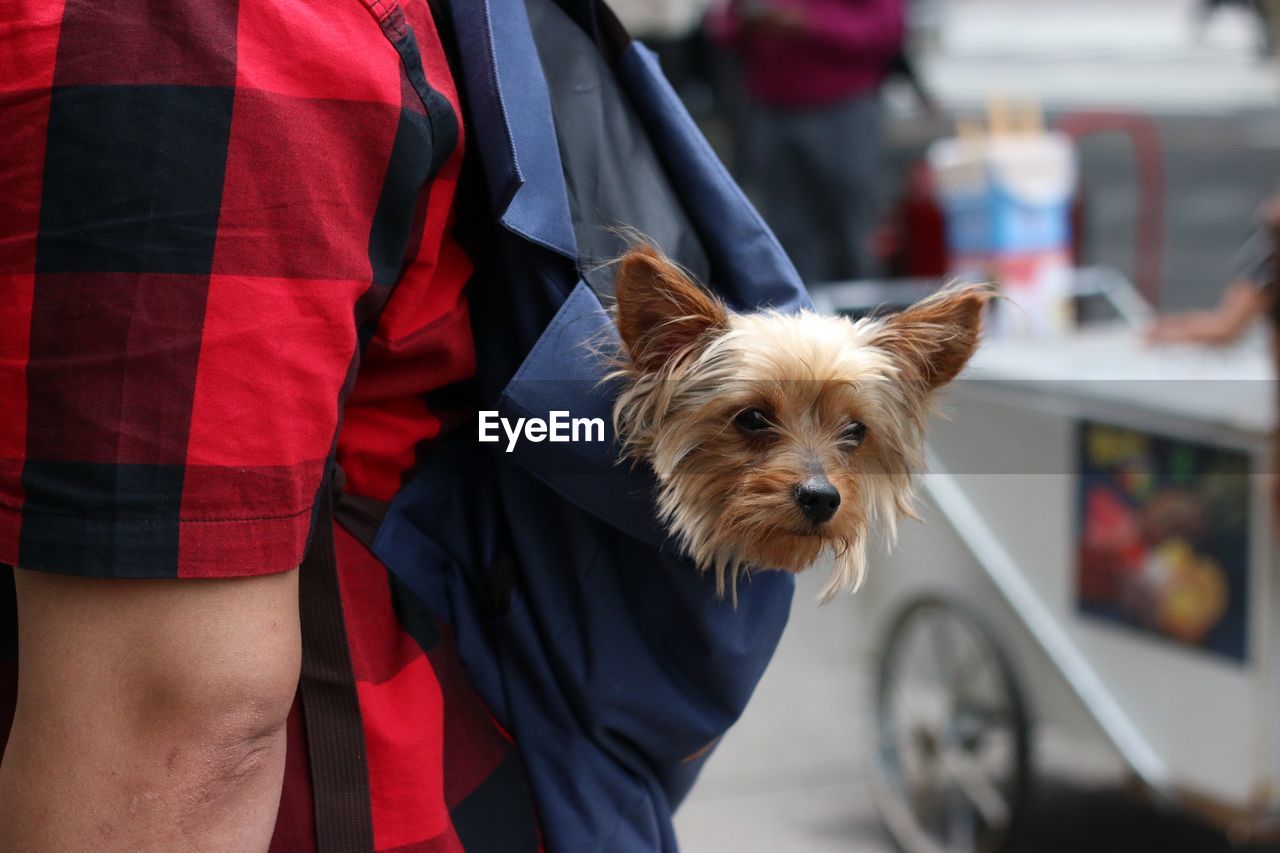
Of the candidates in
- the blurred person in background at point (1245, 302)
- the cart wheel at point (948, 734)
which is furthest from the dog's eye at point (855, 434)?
the cart wheel at point (948, 734)

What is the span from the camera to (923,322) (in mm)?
1135

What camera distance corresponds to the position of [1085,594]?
338 cm

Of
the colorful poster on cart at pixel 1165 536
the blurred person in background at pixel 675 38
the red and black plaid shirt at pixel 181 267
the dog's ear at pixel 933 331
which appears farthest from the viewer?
the blurred person in background at pixel 675 38

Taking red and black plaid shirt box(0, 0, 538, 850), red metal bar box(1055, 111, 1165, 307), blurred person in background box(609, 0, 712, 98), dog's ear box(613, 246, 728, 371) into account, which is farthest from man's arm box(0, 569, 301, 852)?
red metal bar box(1055, 111, 1165, 307)

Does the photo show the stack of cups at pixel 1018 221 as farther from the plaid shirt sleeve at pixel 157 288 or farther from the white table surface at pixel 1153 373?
the plaid shirt sleeve at pixel 157 288

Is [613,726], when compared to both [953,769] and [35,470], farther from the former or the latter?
[953,769]

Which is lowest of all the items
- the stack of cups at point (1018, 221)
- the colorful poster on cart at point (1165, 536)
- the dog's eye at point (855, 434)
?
the colorful poster on cart at point (1165, 536)

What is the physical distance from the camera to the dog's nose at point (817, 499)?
1.08 meters

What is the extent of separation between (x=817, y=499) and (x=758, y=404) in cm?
8

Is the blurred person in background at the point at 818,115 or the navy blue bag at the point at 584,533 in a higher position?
the blurred person in background at the point at 818,115

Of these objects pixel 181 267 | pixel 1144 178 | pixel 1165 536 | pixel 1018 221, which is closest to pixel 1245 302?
pixel 1165 536

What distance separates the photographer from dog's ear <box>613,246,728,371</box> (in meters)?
1.04

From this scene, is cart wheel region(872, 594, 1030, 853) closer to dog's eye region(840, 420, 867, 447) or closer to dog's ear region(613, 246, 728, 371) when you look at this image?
dog's eye region(840, 420, 867, 447)

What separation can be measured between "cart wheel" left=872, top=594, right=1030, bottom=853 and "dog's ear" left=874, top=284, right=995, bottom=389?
2.54 meters
